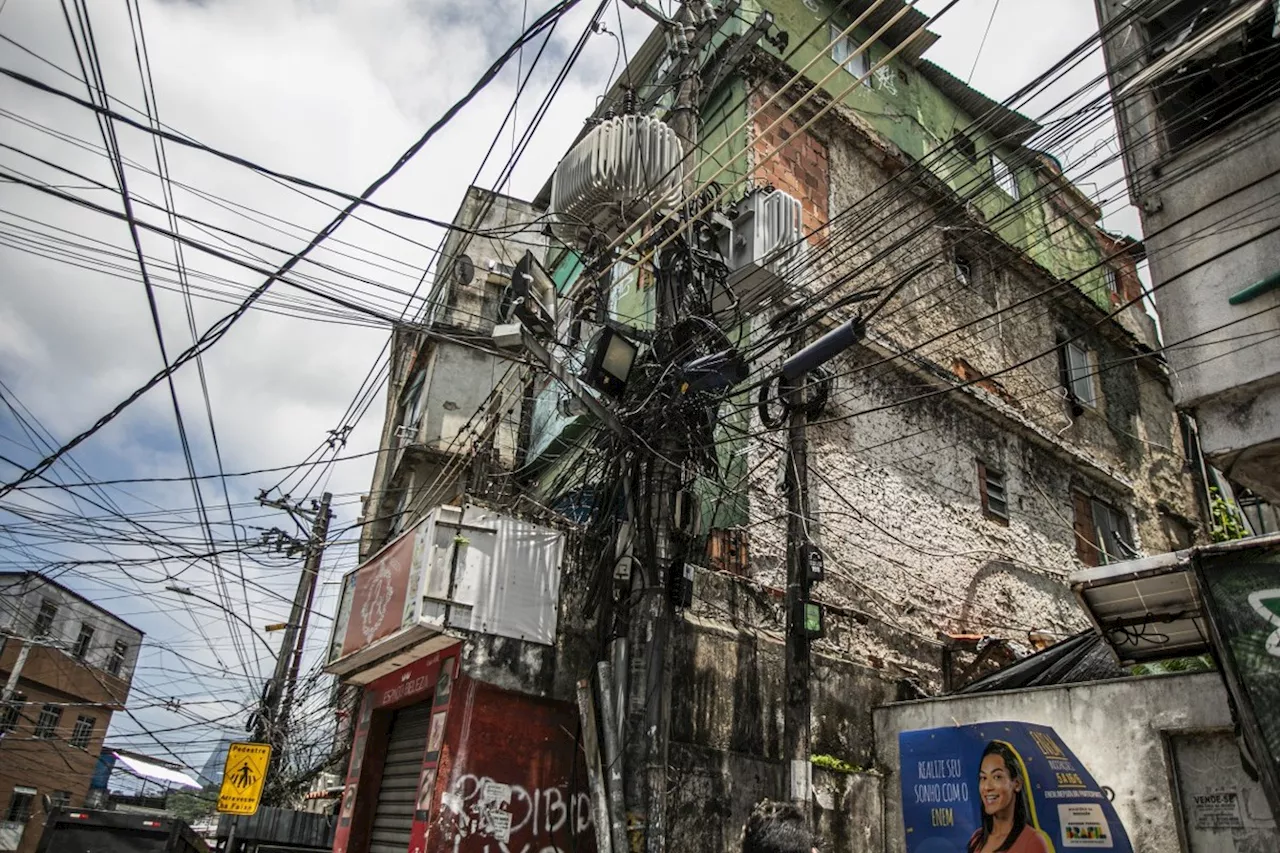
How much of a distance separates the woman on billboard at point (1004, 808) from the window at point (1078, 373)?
8.70 metres

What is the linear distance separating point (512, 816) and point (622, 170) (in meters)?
6.06

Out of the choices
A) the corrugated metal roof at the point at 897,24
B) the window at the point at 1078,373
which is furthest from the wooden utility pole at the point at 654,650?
the window at the point at 1078,373

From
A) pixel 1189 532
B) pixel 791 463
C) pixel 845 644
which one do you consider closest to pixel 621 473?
pixel 791 463

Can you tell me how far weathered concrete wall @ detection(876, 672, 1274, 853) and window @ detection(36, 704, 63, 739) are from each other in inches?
1369

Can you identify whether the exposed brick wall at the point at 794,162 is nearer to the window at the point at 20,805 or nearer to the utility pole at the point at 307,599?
the utility pole at the point at 307,599

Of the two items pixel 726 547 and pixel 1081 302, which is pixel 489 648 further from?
pixel 1081 302

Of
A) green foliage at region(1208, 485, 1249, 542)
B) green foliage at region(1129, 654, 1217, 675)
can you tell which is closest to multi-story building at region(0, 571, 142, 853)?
green foliage at region(1129, 654, 1217, 675)

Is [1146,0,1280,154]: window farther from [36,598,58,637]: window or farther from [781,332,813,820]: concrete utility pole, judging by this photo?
[36,598,58,637]: window

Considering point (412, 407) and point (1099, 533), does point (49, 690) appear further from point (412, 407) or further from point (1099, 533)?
point (1099, 533)

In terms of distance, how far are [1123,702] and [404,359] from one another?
16624 millimetres

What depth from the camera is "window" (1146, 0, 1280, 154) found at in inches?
233

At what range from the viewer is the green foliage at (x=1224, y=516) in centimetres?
1162

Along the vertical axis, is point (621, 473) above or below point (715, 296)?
below

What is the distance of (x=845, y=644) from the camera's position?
30.0 ft
